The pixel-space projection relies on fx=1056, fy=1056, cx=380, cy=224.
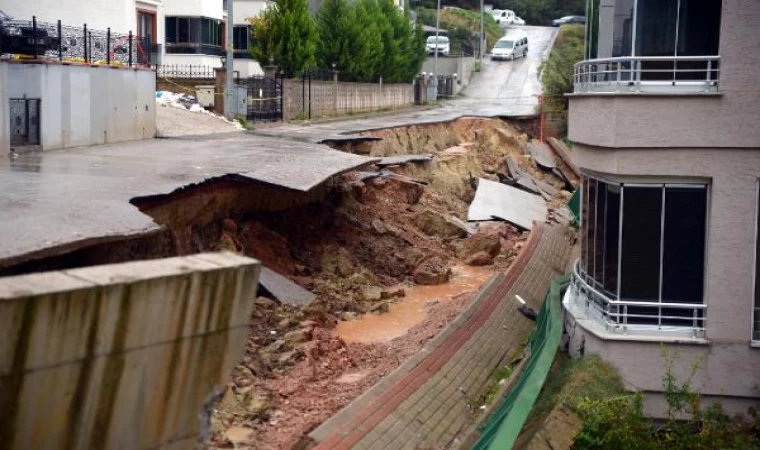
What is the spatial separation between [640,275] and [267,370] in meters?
→ 5.56

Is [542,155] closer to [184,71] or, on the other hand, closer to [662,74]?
[184,71]

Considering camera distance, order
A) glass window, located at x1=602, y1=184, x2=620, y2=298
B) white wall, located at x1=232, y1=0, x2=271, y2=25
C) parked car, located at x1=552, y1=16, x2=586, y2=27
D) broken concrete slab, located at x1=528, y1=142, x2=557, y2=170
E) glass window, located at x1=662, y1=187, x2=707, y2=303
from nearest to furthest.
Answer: glass window, located at x1=662, y1=187, x2=707, y2=303 < glass window, located at x1=602, y1=184, x2=620, y2=298 < broken concrete slab, located at x1=528, y1=142, x2=557, y2=170 < white wall, located at x1=232, y1=0, x2=271, y2=25 < parked car, located at x1=552, y1=16, x2=586, y2=27

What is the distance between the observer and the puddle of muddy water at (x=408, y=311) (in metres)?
18.7

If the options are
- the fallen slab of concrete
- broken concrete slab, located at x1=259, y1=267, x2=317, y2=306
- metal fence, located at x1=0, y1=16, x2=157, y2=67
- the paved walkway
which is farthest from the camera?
metal fence, located at x1=0, y1=16, x2=157, y2=67

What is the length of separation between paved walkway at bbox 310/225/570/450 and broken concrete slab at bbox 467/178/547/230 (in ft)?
31.8

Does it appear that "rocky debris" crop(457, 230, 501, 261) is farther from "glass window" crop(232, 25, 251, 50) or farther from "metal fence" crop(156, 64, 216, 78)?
"glass window" crop(232, 25, 251, 50)

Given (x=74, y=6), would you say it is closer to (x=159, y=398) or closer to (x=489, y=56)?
(x=159, y=398)

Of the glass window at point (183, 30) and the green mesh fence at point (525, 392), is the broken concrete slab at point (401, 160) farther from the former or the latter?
the glass window at point (183, 30)

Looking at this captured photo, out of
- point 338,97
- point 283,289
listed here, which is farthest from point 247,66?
point 283,289

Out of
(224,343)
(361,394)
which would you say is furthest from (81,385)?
(361,394)

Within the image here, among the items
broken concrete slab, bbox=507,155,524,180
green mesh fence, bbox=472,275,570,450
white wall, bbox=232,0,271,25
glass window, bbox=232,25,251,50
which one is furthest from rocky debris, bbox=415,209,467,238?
white wall, bbox=232,0,271,25

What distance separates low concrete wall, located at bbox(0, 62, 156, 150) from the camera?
2278cm

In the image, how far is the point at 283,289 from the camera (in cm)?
1864

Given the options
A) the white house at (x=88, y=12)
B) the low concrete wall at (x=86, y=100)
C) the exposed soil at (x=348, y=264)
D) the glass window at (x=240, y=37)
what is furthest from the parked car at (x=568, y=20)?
the low concrete wall at (x=86, y=100)
